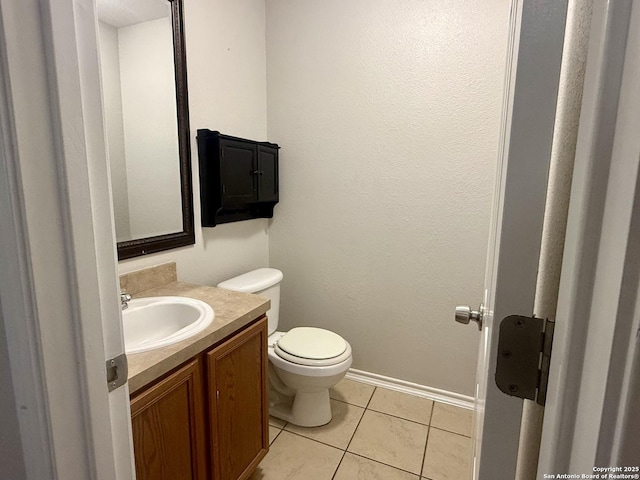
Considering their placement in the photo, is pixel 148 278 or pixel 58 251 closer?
pixel 58 251

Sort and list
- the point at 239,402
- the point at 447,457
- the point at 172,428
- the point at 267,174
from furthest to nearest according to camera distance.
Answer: the point at 267,174 < the point at 447,457 < the point at 239,402 < the point at 172,428

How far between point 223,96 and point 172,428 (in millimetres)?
1579

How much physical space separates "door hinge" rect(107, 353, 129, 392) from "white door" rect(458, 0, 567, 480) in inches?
23.6

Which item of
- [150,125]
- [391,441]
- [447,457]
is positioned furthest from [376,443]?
[150,125]

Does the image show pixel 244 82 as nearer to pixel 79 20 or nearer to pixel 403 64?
pixel 403 64

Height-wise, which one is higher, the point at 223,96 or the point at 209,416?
the point at 223,96

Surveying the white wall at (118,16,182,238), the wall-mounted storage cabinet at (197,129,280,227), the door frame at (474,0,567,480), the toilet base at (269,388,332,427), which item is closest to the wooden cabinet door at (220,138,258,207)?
the wall-mounted storage cabinet at (197,129,280,227)

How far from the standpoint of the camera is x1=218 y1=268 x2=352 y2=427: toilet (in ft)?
5.35

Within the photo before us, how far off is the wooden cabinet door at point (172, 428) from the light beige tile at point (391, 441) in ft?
2.73

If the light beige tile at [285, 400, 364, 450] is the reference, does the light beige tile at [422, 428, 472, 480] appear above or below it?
below

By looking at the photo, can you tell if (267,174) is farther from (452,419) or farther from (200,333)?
(452,419)

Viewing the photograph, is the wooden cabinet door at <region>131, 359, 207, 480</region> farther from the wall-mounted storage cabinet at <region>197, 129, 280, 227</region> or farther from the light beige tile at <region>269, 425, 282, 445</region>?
the wall-mounted storage cabinet at <region>197, 129, 280, 227</region>

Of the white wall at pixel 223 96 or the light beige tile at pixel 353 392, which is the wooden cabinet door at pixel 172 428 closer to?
the white wall at pixel 223 96

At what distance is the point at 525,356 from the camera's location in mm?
395
